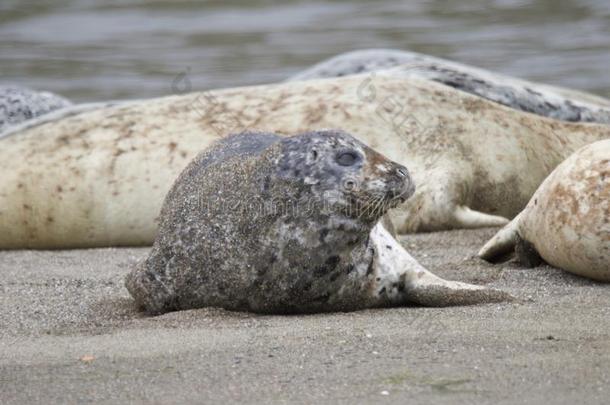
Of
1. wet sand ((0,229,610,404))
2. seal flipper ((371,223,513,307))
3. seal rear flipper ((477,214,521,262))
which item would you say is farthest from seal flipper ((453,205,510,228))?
seal flipper ((371,223,513,307))

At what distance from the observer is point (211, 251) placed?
4035 mm

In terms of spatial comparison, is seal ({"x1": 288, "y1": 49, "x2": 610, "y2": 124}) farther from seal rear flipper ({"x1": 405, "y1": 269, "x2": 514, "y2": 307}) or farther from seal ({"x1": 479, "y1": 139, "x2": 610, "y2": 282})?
seal rear flipper ({"x1": 405, "y1": 269, "x2": 514, "y2": 307})

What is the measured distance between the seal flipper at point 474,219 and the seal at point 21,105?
2716 mm

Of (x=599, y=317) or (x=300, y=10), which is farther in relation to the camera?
(x=300, y=10)

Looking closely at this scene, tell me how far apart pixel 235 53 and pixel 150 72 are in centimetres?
110

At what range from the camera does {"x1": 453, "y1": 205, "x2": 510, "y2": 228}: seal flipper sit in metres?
5.89

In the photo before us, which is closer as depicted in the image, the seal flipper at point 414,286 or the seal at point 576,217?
the seal flipper at point 414,286

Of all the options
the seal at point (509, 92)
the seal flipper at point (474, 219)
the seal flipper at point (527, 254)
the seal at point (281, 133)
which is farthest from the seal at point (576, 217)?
the seal at point (509, 92)

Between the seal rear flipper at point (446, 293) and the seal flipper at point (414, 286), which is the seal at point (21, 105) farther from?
the seal rear flipper at point (446, 293)

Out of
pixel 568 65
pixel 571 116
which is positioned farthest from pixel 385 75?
pixel 568 65

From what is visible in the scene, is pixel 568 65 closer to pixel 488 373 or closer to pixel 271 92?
pixel 271 92

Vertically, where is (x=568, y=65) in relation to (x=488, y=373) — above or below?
below

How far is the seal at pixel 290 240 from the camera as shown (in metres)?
3.97

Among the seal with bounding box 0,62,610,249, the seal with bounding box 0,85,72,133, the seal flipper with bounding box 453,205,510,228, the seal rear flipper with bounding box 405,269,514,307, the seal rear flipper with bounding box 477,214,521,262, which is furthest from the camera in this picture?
the seal with bounding box 0,85,72,133
